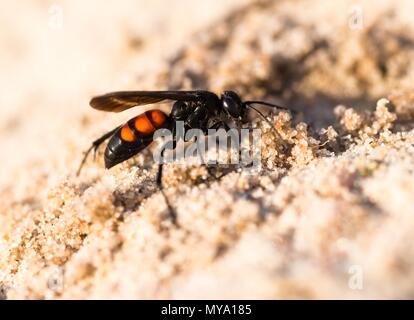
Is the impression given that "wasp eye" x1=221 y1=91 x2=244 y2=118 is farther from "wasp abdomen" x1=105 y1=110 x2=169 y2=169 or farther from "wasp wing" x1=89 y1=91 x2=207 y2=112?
"wasp abdomen" x1=105 y1=110 x2=169 y2=169

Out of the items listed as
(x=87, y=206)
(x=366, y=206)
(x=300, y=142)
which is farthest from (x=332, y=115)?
(x=87, y=206)

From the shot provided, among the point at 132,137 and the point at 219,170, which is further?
the point at 132,137

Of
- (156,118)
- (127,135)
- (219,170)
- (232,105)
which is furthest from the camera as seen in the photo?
(232,105)

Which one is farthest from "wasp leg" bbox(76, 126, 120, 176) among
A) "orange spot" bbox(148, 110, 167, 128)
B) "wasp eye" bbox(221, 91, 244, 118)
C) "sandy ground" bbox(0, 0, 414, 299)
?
"wasp eye" bbox(221, 91, 244, 118)

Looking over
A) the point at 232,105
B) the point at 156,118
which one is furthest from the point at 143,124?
the point at 232,105

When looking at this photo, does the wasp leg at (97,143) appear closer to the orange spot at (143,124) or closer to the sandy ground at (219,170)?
the sandy ground at (219,170)

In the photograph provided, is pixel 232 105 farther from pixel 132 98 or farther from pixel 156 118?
pixel 132 98
